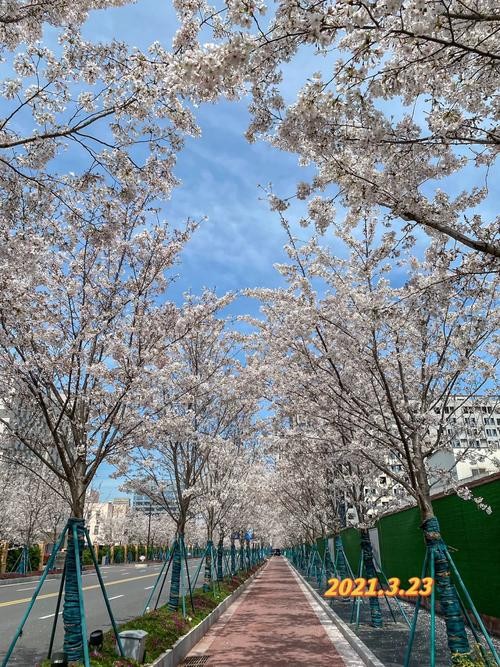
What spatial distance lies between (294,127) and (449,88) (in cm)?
161

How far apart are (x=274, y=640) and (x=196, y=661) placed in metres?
2.75

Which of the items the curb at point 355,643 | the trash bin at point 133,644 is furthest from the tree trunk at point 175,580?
the trash bin at point 133,644

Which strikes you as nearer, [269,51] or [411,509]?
[269,51]

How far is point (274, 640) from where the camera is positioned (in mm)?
11211

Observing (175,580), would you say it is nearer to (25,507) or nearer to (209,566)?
(209,566)

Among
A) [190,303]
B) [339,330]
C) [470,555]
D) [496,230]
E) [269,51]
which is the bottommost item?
[470,555]

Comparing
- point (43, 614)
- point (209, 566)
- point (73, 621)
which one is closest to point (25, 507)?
point (43, 614)

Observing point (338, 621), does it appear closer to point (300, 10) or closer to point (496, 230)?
point (496, 230)

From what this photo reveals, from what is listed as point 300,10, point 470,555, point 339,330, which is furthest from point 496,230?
point 470,555

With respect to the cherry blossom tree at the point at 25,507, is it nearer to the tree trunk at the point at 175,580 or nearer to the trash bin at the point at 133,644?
the tree trunk at the point at 175,580

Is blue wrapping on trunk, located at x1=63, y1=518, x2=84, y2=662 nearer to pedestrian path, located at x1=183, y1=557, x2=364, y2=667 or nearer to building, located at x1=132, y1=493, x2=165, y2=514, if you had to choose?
pedestrian path, located at x1=183, y1=557, x2=364, y2=667

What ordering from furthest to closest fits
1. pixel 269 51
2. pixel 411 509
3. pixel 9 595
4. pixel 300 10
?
pixel 9 595 → pixel 411 509 → pixel 269 51 → pixel 300 10

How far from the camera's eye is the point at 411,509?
16078 millimetres

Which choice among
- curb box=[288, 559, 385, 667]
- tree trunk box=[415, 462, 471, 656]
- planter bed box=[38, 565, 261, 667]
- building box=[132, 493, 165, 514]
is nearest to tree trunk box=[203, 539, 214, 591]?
building box=[132, 493, 165, 514]
